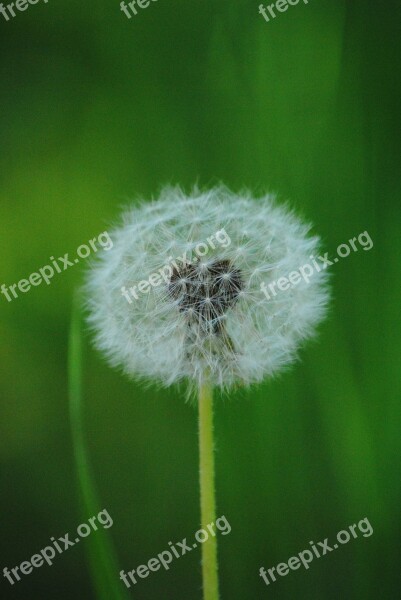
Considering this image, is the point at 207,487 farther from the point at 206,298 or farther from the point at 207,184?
the point at 207,184

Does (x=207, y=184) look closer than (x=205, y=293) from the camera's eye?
No

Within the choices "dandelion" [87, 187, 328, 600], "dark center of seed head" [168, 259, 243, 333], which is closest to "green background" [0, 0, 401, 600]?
"dandelion" [87, 187, 328, 600]

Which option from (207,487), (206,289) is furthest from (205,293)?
(207,487)

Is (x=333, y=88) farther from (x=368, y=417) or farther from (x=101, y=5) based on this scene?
(x=368, y=417)

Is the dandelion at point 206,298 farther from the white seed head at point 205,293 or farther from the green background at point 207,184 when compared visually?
the green background at point 207,184

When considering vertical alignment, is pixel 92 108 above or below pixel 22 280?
above

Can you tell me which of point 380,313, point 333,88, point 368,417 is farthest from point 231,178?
point 368,417
